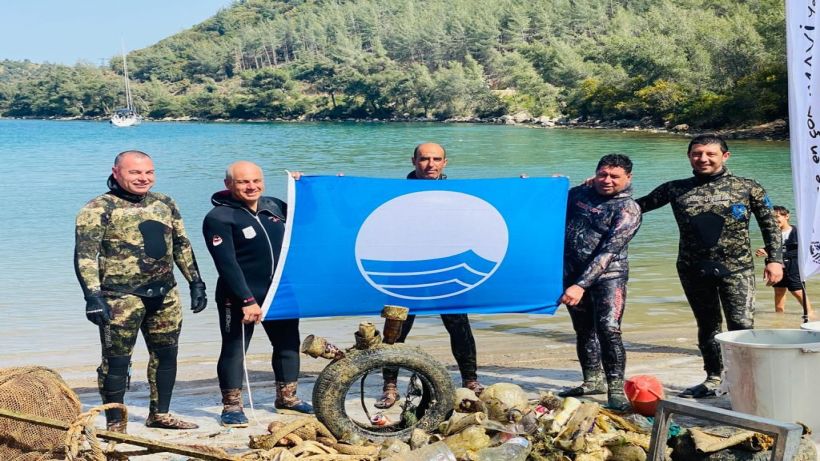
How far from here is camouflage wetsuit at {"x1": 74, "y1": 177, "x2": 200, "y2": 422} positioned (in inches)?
237

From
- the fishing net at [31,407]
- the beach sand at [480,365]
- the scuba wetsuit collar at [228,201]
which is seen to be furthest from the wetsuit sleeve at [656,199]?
the fishing net at [31,407]

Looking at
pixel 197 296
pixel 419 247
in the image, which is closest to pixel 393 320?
pixel 419 247

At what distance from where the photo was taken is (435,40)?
184250mm

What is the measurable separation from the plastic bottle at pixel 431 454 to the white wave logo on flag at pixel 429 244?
5.30ft

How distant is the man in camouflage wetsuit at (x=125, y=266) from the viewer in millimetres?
6012

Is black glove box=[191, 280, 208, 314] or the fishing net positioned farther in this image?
black glove box=[191, 280, 208, 314]

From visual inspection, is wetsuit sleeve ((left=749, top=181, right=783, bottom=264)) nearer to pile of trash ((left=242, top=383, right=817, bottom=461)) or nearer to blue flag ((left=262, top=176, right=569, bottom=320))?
blue flag ((left=262, top=176, right=569, bottom=320))

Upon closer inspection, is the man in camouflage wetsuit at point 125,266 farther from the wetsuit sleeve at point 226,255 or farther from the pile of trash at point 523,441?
the pile of trash at point 523,441

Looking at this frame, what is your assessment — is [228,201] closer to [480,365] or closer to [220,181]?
[480,365]

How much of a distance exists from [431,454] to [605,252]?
228 cm

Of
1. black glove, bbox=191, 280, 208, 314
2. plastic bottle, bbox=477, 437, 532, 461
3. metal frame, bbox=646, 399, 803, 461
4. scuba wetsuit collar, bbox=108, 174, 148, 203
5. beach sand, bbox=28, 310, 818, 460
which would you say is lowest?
beach sand, bbox=28, 310, 818, 460

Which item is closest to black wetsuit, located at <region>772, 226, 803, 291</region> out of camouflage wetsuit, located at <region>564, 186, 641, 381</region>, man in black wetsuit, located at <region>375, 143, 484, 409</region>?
camouflage wetsuit, located at <region>564, 186, 641, 381</region>

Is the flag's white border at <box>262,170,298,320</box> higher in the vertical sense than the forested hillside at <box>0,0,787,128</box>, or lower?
lower

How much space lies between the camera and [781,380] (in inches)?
227
